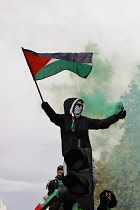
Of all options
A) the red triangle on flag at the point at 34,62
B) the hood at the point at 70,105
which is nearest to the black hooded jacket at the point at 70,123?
the hood at the point at 70,105

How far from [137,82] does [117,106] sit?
28.7m

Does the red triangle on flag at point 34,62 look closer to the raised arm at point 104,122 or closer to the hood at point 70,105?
the hood at point 70,105

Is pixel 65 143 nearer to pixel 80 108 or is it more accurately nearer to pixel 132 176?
pixel 80 108

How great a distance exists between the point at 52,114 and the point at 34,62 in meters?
1.27

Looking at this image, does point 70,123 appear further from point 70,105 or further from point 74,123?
point 70,105

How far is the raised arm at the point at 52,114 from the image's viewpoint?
10.4 metres

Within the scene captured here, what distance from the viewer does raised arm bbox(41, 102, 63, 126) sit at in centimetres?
1036

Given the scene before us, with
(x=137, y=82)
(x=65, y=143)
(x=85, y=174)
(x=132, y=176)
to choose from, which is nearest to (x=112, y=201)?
(x=65, y=143)

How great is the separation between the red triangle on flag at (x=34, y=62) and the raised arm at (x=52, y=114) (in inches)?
34.3

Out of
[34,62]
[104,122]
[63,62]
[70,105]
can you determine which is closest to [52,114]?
[70,105]

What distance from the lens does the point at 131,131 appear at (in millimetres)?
36688

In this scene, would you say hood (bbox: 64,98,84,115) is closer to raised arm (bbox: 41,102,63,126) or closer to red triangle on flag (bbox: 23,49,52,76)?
raised arm (bbox: 41,102,63,126)

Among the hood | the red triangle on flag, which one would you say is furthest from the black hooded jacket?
the red triangle on flag

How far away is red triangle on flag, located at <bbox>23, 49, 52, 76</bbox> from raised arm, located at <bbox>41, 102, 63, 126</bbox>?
0.87 metres
